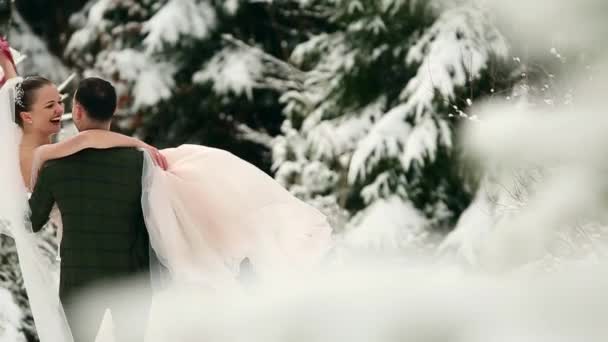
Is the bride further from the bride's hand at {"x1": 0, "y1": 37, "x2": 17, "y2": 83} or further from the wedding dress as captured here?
the bride's hand at {"x1": 0, "y1": 37, "x2": 17, "y2": 83}

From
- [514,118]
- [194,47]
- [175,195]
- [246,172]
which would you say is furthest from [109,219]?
[194,47]

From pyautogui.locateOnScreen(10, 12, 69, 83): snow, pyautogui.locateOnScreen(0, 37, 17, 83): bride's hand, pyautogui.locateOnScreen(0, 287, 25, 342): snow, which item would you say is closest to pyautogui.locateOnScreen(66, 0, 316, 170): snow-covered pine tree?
pyautogui.locateOnScreen(10, 12, 69, 83): snow

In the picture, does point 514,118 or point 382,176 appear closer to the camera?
point 514,118

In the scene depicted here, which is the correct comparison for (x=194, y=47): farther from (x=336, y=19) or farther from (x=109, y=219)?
(x=109, y=219)

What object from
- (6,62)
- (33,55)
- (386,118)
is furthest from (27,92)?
(33,55)

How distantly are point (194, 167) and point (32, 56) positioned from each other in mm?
6733

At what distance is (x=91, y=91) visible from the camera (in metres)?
2.97

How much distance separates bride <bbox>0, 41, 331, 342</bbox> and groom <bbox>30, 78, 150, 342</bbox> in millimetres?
67

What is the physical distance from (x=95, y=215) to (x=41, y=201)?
0.62 ft

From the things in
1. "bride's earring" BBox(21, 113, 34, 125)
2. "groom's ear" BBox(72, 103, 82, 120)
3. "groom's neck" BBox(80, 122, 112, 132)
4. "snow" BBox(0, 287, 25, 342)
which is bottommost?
"snow" BBox(0, 287, 25, 342)

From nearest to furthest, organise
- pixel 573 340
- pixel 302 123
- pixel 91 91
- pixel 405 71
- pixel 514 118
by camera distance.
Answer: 1. pixel 573 340
2. pixel 514 118
3. pixel 91 91
4. pixel 405 71
5. pixel 302 123

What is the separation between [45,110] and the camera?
3.17 meters

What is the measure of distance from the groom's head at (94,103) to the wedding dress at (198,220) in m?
0.20

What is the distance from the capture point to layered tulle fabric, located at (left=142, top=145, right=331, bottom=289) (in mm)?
3037
